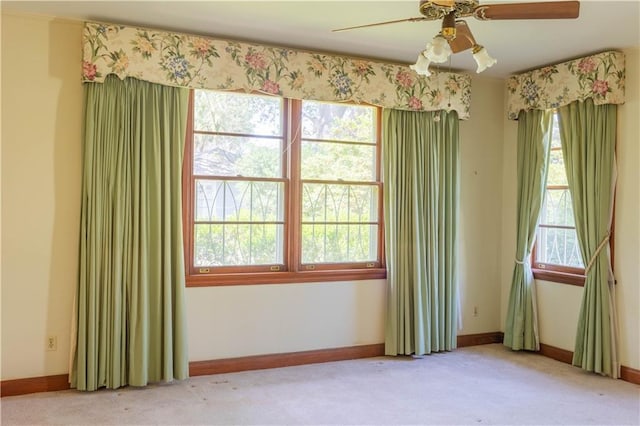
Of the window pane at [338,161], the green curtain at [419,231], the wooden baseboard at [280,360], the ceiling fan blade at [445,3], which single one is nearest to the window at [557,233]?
the green curtain at [419,231]

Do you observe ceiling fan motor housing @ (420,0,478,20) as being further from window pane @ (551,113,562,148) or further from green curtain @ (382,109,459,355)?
window pane @ (551,113,562,148)

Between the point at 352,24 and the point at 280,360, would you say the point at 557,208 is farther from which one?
the point at 280,360

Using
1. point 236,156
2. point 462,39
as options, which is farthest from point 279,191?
point 462,39

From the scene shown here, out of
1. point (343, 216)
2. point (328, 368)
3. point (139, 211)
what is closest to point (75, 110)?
point (139, 211)

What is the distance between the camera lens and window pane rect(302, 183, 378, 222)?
4824mm

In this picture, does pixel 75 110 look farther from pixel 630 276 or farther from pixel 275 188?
pixel 630 276

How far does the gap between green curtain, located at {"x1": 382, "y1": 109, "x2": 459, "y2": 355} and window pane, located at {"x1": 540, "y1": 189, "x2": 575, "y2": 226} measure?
0.86 meters

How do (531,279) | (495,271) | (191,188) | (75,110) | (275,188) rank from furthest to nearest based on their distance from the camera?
(495,271) < (531,279) < (275,188) < (191,188) < (75,110)

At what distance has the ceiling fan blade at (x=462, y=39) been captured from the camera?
283 cm

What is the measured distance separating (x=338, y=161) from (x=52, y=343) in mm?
2628

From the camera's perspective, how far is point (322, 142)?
4.86 meters

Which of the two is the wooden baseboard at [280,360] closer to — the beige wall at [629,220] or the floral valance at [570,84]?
the beige wall at [629,220]

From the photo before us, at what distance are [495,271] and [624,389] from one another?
1.67m

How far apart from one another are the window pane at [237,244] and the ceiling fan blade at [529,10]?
8.35 feet
